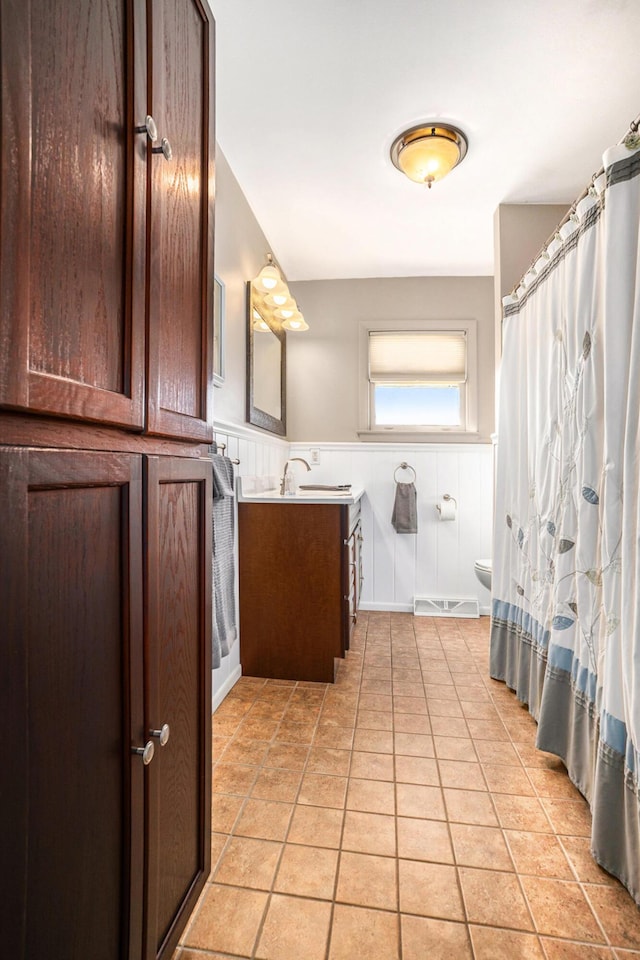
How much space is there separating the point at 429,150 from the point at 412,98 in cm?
24

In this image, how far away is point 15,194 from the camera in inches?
18.2

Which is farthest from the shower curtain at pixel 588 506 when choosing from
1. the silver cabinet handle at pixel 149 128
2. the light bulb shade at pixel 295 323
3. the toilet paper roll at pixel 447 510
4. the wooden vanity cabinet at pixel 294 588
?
the light bulb shade at pixel 295 323

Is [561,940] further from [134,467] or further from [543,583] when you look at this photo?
[134,467]

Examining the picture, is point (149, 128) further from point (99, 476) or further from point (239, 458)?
point (239, 458)

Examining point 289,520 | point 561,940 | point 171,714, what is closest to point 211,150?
point 171,714

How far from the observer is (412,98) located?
5.79 feet

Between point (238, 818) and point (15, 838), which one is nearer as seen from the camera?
point (15, 838)

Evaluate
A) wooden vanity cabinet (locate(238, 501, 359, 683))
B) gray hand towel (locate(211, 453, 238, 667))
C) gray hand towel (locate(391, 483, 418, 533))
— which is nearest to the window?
gray hand towel (locate(391, 483, 418, 533))

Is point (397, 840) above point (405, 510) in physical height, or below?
below

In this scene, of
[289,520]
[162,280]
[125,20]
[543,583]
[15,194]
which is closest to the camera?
[15,194]

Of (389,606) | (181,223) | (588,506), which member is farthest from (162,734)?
(389,606)

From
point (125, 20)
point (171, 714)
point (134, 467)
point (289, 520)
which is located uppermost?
point (125, 20)

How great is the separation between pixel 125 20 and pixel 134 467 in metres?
0.66

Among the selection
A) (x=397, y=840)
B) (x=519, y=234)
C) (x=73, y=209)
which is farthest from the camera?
(x=519, y=234)
